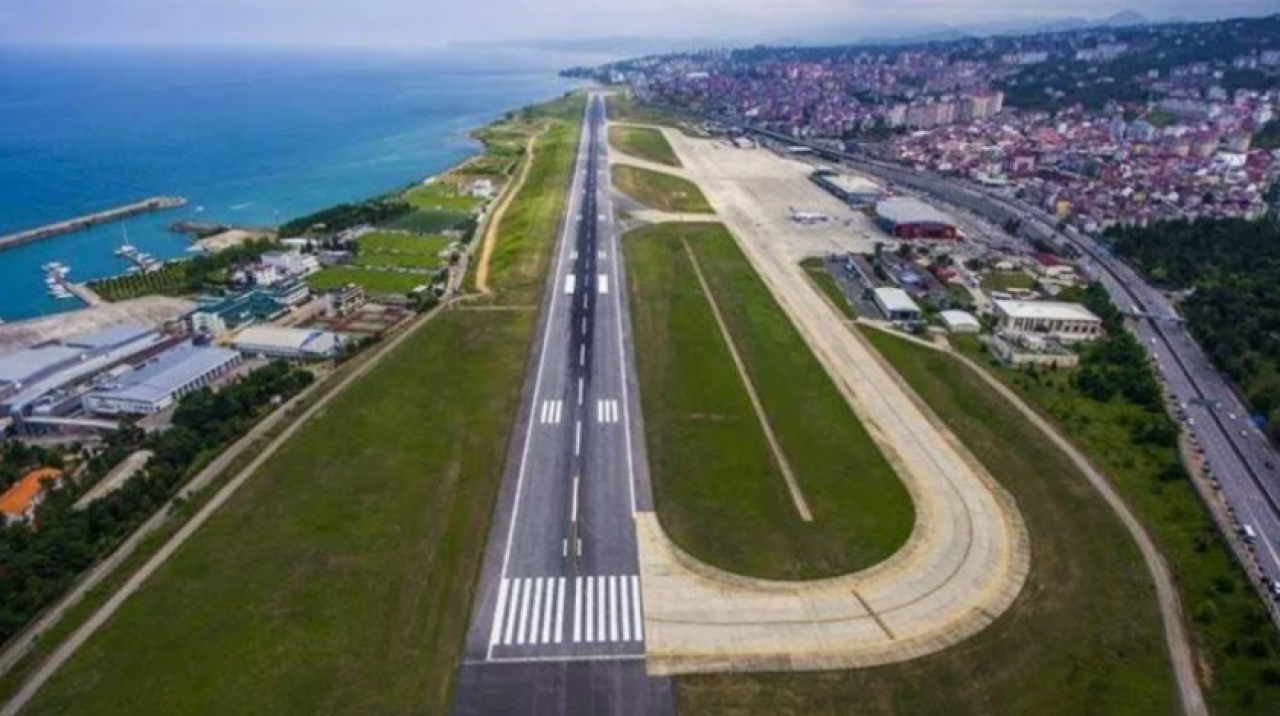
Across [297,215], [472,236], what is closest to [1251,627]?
[472,236]

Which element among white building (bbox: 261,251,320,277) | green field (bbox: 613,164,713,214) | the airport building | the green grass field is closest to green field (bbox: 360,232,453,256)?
white building (bbox: 261,251,320,277)

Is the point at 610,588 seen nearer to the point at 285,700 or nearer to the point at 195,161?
the point at 285,700

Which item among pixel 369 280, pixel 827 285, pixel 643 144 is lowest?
pixel 827 285

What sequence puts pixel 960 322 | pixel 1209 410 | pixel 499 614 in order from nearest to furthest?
pixel 499 614 < pixel 1209 410 < pixel 960 322

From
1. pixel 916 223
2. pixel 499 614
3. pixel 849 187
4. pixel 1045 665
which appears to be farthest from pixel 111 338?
pixel 849 187

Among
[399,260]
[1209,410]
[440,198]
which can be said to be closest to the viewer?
[1209,410]

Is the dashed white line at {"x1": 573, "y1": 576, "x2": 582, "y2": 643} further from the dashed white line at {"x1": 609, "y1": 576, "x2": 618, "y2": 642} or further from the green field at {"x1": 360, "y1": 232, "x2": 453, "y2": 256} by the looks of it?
the green field at {"x1": 360, "y1": 232, "x2": 453, "y2": 256}

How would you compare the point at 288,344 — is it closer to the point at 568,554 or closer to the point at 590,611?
the point at 568,554

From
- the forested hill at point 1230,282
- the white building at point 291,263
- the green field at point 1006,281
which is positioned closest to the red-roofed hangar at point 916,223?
the green field at point 1006,281
